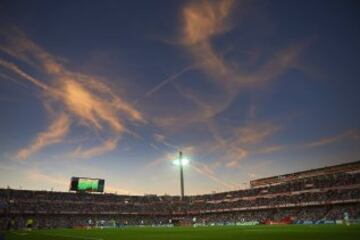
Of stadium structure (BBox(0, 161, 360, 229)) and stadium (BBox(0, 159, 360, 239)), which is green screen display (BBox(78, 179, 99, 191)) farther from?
stadium structure (BBox(0, 161, 360, 229))

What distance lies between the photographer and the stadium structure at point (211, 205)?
79.5m

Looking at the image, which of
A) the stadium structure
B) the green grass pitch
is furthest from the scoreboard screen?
the green grass pitch

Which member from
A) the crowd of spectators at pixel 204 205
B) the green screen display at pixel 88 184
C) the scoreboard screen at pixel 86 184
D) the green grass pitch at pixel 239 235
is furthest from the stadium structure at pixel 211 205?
the green grass pitch at pixel 239 235

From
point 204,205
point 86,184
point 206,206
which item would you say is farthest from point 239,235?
point 204,205

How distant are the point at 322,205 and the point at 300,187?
1162 cm

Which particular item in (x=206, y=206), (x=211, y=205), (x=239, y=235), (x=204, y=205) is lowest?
(x=239, y=235)

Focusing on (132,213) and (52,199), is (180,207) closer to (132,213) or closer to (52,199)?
(132,213)

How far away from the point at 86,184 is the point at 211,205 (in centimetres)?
4111

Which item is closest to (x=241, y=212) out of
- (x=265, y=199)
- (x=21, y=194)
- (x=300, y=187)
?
(x=265, y=199)

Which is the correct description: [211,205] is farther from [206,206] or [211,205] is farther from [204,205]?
[204,205]

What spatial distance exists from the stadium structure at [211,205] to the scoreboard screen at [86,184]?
17.2 feet

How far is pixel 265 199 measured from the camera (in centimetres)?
9819

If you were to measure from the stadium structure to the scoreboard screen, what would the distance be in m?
5.26

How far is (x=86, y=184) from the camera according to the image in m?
107
